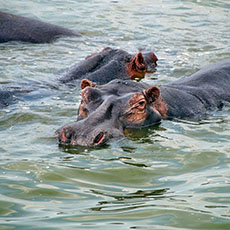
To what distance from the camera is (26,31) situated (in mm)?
13586

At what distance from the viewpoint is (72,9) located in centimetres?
1777

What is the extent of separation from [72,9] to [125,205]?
13681mm

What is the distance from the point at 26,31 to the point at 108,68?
12.9ft

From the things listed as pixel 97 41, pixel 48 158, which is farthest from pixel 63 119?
pixel 97 41

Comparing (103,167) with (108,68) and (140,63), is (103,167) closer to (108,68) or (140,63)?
(108,68)


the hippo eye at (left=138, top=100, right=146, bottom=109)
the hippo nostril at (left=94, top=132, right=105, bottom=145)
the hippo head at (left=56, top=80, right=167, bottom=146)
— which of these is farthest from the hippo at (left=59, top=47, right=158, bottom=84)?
the hippo nostril at (left=94, top=132, right=105, bottom=145)

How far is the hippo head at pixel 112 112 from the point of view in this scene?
6309 millimetres

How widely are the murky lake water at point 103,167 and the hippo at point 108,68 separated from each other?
0.28 m

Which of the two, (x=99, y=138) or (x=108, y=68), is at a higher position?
(x=108, y=68)

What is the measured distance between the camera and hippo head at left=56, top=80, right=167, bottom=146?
6.31m

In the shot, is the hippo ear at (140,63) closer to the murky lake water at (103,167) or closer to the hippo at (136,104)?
the murky lake water at (103,167)

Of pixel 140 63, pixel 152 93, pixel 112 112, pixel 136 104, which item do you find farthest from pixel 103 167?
pixel 140 63

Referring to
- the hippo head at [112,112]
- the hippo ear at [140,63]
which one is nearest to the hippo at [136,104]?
the hippo head at [112,112]

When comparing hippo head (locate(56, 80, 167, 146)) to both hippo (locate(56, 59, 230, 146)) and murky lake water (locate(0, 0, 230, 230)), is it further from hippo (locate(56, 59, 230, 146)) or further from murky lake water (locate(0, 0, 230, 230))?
murky lake water (locate(0, 0, 230, 230))
